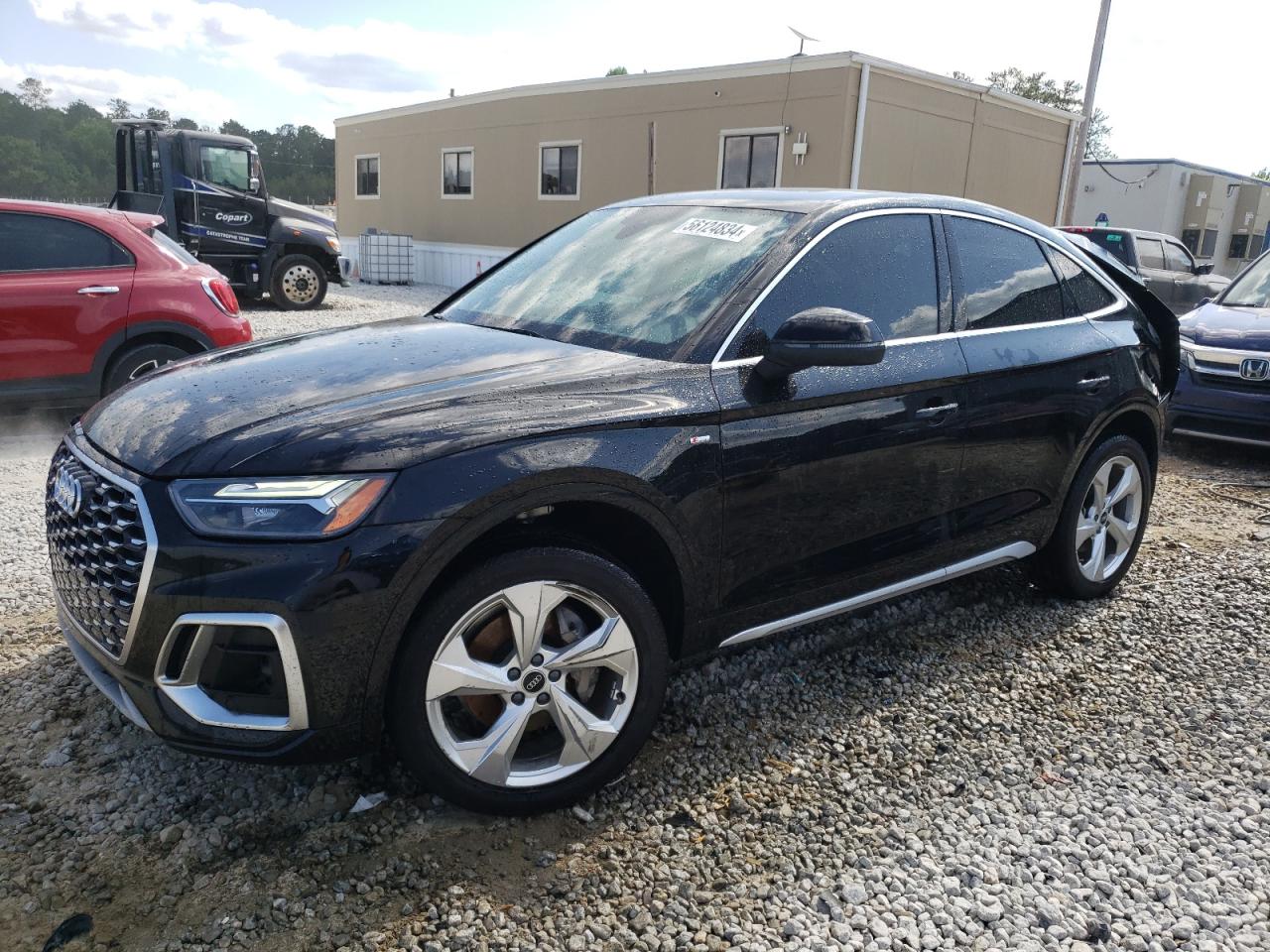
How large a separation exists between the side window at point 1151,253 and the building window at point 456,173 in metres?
14.1

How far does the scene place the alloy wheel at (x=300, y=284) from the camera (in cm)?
1500

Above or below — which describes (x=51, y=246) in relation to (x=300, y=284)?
above

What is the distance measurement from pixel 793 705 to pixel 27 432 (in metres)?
6.25

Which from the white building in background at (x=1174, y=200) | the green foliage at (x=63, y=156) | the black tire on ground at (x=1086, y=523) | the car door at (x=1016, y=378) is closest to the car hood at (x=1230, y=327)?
the black tire on ground at (x=1086, y=523)

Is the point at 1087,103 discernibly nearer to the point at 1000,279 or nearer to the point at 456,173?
the point at 456,173

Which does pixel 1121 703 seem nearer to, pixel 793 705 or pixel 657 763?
pixel 793 705

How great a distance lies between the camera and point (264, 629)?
2213mm

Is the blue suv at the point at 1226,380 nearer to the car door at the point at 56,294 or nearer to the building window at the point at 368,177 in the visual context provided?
the car door at the point at 56,294

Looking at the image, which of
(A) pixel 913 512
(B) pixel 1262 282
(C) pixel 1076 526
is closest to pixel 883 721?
(A) pixel 913 512

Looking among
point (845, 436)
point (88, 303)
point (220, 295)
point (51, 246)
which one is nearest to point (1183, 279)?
point (220, 295)

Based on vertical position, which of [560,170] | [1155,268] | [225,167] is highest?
[560,170]

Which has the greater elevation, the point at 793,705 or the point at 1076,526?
the point at 1076,526

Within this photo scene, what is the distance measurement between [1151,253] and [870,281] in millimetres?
12598

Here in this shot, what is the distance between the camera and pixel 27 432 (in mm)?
7000
